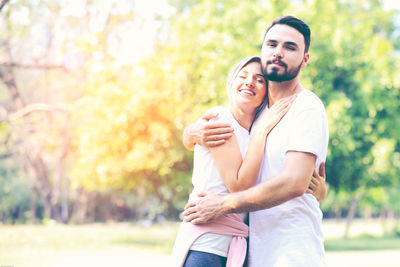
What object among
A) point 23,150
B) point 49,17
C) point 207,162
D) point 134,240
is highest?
point 49,17

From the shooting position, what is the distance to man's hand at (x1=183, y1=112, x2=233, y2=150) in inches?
115

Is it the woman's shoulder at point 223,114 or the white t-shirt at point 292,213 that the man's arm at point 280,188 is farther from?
the woman's shoulder at point 223,114

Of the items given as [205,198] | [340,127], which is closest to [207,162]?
[205,198]

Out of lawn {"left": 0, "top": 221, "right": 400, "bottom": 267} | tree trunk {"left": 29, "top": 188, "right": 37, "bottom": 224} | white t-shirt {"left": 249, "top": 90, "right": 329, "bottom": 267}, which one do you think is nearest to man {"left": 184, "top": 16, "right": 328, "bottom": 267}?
white t-shirt {"left": 249, "top": 90, "right": 329, "bottom": 267}

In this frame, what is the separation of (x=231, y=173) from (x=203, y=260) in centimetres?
50

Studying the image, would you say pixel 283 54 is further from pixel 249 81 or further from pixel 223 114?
pixel 223 114

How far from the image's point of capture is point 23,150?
83.8 ft

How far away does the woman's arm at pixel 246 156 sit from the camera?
2.83 metres

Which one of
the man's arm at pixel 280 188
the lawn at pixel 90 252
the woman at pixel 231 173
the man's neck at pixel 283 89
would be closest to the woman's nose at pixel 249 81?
the woman at pixel 231 173

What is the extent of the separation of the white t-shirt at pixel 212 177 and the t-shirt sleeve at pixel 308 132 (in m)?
0.39

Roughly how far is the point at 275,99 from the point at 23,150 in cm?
2436

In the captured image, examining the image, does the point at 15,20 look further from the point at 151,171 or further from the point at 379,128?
the point at 379,128

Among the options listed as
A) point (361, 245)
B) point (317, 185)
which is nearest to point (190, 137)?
point (317, 185)

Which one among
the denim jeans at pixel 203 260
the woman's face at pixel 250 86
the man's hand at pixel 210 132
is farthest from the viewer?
the woman's face at pixel 250 86
